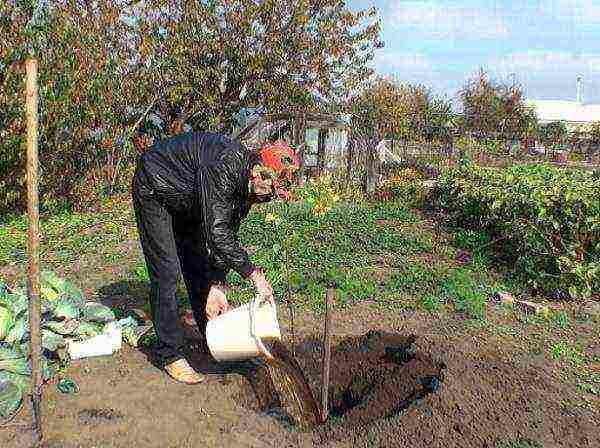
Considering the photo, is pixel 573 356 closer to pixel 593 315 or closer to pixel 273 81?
pixel 593 315

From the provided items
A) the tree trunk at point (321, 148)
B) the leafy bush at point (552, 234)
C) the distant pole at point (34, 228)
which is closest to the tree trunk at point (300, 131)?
the tree trunk at point (321, 148)

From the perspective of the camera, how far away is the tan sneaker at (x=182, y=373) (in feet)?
11.6

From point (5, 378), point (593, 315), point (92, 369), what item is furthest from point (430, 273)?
point (5, 378)

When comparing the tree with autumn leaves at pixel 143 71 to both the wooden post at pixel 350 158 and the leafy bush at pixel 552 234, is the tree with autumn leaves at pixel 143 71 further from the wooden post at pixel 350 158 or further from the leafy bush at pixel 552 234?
the leafy bush at pixel 552 234

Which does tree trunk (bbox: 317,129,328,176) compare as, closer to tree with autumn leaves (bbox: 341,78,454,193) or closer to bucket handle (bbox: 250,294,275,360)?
tree with autumn leaves (bbox: 341,78,454,193)

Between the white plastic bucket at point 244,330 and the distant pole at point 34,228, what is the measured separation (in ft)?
2.95

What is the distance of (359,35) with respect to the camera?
1450 centimetres

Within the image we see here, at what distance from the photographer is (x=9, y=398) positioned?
302 centimetres

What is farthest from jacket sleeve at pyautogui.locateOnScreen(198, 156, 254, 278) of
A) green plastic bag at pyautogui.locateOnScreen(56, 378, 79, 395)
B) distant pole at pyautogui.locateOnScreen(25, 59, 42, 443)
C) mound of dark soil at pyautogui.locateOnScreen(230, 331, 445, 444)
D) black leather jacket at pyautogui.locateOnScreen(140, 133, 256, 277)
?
green plastic bag at pyautogui.locateOnScreen(56, 378, 79, 395)

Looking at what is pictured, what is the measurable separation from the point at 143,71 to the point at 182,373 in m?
9.33

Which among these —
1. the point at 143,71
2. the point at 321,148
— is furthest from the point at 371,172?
the point at 143,71

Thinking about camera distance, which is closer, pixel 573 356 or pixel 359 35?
pixel 573 356

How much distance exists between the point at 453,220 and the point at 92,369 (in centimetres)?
634

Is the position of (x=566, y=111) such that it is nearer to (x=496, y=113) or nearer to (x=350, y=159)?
(x=496, y=113)
